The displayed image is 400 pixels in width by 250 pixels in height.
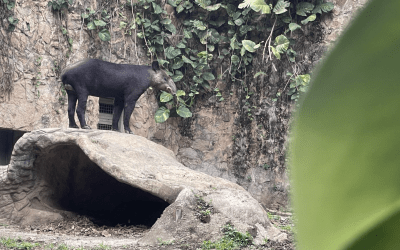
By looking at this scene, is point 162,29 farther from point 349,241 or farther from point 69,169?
point 349,241

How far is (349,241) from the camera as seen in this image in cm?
15

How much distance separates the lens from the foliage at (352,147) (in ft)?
0.47

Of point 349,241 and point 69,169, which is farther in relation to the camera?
point 69,169

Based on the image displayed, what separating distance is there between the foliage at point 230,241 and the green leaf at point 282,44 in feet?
14.0

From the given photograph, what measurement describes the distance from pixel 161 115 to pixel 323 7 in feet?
10.5

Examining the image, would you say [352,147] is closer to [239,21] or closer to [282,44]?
[282,44]

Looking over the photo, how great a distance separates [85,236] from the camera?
398 cm

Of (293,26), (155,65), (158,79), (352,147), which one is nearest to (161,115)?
(158,79)

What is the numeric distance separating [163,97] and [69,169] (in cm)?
275

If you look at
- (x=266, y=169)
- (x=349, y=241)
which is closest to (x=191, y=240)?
(x=349, y=241)

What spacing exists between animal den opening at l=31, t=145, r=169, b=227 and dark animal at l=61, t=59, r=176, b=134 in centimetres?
61

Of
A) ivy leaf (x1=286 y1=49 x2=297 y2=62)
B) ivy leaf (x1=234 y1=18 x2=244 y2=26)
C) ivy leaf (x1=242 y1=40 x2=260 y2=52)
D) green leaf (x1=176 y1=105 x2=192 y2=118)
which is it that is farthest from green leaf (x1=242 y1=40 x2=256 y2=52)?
green leaf (x1=176 y1=105 x2=192 y2=118)

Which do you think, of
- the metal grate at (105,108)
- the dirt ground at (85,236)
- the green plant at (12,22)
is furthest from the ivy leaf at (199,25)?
the dirt ground at (85,236)

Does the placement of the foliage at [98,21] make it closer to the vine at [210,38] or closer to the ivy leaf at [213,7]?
the vine at [210,38]
